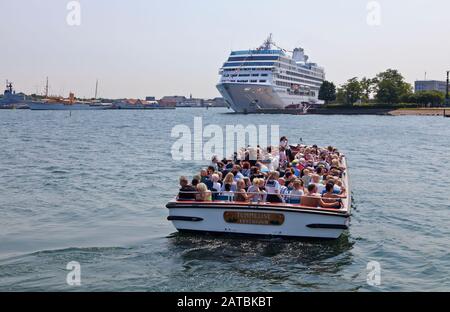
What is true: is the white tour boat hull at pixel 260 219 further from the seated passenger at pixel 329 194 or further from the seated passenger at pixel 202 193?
the seated passenger at pixel 329 194

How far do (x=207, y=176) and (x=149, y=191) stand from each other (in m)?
7.88

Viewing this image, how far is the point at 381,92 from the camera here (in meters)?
150

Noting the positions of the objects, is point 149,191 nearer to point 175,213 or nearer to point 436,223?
point 175,213

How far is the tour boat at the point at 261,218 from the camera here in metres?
13.4

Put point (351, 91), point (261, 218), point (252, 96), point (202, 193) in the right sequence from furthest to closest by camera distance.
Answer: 1. point (351, 91)
2. point (252, 96)
3. point (202, 193)
4. point (261, 218)

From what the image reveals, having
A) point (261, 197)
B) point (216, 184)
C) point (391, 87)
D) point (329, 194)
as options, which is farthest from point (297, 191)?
point (391, 87)

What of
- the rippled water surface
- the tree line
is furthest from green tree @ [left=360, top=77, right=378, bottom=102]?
the rippled water surface

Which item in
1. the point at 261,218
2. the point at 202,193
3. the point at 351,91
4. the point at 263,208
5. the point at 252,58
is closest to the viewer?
the point at 263,208

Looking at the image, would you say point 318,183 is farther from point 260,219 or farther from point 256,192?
point 260,219

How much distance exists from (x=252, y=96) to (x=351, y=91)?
46.4m

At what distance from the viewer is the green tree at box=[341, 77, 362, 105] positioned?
155750 mm

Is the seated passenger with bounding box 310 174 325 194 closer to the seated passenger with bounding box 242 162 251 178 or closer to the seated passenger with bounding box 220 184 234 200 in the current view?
the seated passenger with bounding box 220 184 234 200

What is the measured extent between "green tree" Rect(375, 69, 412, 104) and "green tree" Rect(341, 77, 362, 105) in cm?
502
